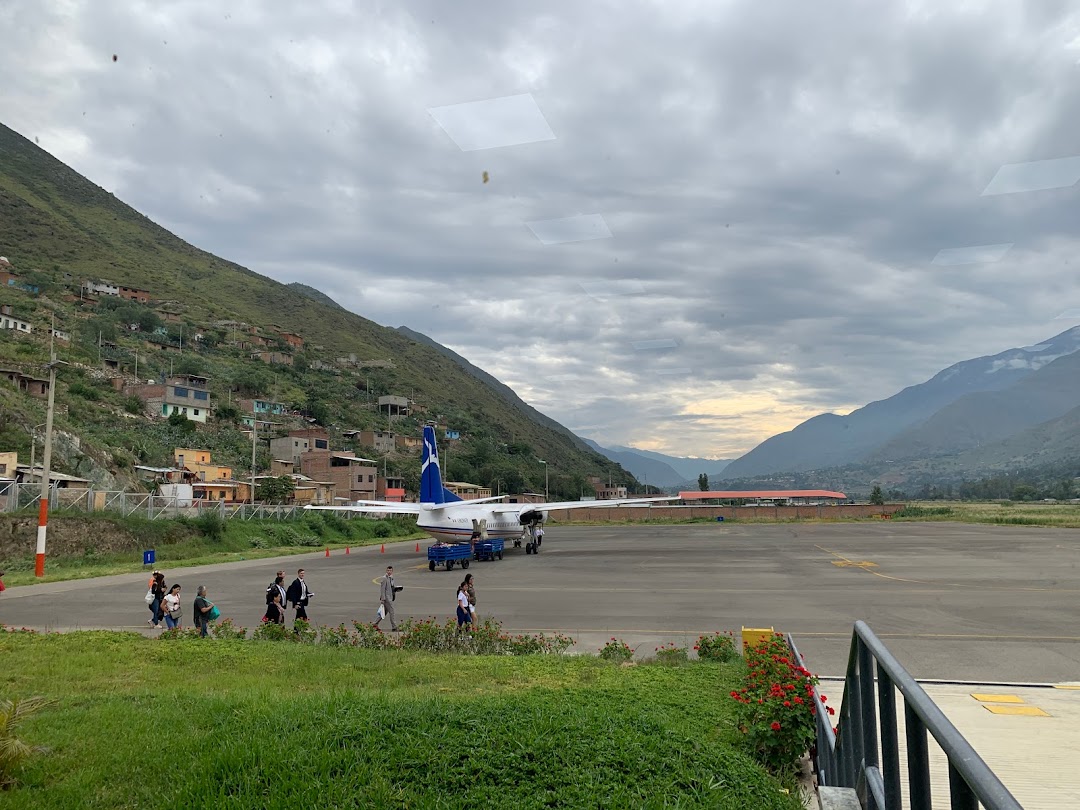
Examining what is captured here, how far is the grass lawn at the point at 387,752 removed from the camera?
4871mm

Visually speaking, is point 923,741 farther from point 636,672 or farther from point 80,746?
point 636,672

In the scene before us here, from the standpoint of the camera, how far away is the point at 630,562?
35219 millimetres

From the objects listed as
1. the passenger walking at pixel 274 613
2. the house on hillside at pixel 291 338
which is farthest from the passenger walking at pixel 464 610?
the house on hillside at pixel 291 338

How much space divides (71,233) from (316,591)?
522 ft

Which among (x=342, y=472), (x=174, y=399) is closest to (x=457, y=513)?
(x=342, y=472)

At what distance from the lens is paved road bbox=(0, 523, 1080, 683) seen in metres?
15.2

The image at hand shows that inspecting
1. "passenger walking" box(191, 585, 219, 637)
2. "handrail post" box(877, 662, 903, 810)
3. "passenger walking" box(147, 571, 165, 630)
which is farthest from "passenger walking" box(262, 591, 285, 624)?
"handrail post" box(877, 662, 903, 810)

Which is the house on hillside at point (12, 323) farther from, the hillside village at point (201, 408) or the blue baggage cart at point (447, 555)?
the blue baggage cart at point (447, 555)

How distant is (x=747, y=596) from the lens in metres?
22.5

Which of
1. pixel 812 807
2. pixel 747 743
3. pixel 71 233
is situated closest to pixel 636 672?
pixel 747 743

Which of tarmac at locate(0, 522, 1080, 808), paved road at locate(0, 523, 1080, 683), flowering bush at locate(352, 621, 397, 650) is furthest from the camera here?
paved road at locate(0, 523, 1080, 683)

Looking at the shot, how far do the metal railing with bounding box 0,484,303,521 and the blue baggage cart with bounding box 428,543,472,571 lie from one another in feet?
63.0

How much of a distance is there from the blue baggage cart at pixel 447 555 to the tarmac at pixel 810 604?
66 centimetres

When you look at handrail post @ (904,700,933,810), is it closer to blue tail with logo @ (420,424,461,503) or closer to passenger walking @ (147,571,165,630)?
passenger walking @ (147,571,165,630)
